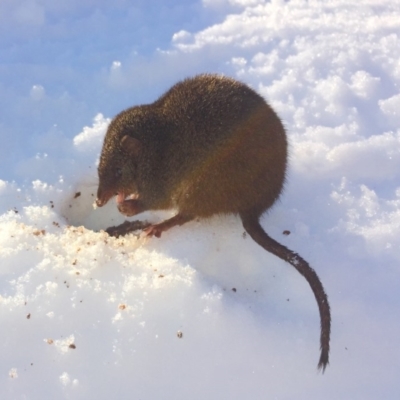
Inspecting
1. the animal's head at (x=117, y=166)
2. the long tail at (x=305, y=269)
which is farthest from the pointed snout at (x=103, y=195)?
the long tail at (x=305, y=269)

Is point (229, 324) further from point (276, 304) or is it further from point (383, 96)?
point (383, 96)

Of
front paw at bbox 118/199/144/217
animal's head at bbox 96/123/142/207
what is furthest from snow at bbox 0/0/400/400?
animal's head at bbox 96/123/142/207

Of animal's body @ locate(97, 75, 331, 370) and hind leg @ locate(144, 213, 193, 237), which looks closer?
A: animal's body @ locate(97, 75, 331, 370)

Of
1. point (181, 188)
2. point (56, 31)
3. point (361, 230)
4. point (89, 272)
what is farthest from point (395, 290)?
point (56, 31)

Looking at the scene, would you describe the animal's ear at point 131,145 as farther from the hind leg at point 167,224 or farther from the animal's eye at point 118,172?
the hind leg at point 167,224

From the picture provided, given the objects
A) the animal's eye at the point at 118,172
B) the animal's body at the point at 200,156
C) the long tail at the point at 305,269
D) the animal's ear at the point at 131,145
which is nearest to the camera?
the long tail at the point at 305,269

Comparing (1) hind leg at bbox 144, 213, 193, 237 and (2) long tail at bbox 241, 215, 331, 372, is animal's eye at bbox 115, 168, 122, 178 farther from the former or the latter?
(2) long tail at bbox 241, 215, 331, 372
